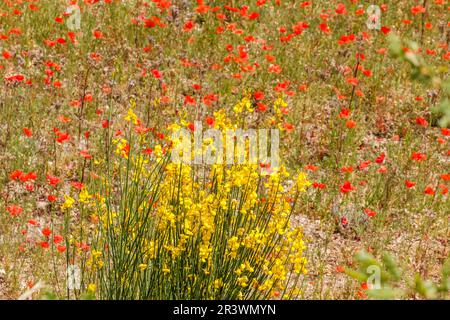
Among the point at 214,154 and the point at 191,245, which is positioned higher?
the point at 214,154

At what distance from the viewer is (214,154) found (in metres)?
3.96

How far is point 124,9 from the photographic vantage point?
316 inches

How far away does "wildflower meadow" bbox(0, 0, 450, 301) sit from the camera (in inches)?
153

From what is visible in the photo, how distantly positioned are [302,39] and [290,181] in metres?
2.22

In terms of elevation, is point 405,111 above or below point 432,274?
above

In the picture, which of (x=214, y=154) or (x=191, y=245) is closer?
(x=191, y=245)

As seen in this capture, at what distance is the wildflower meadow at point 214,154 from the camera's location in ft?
12.7

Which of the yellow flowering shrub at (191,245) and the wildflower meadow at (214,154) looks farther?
the wildflower meadow at (214,154)

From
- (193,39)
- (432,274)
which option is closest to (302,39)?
(193,39)

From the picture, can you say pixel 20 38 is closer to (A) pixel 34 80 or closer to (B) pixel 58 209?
(A) pixel 34 80

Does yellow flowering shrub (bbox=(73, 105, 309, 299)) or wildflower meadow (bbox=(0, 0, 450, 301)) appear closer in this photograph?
yellow flowering shrub (bbox=(73, 105, 309, 299))

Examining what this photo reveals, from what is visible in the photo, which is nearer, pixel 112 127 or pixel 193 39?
pixel 112 127
